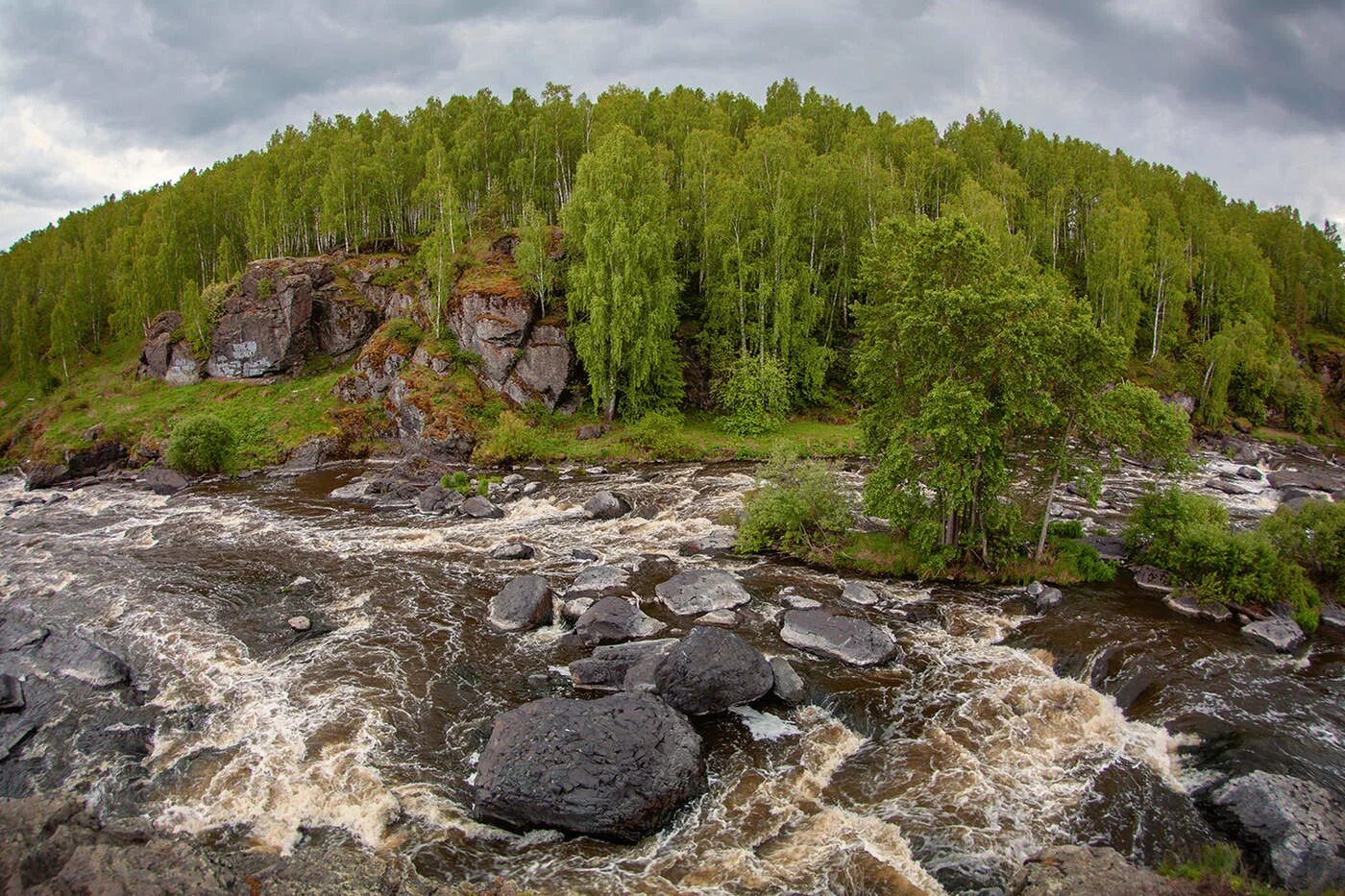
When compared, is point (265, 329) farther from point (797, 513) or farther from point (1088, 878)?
point (1088, 878)

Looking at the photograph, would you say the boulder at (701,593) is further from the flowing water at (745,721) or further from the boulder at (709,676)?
the boulder at (709,676)

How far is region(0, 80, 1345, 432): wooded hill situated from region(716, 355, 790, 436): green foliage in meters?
0.38

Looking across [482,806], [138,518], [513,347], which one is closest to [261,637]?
[482,806]

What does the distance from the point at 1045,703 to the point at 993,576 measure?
29.5 ft

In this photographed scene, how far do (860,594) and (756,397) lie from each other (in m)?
31.8

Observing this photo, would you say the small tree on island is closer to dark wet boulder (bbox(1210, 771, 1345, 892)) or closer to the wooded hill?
dark wet boulder (bbox(1210, 771, 1345, 892))

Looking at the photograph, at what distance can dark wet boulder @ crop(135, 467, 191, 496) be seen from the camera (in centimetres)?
4550

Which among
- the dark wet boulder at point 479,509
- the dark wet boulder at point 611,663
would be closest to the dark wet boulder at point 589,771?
the dark wet boulder at point 611,663

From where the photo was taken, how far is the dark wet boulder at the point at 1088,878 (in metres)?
11.5

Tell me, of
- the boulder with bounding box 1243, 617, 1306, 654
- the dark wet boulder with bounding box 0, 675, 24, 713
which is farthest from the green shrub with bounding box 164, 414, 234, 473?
the boulder with bounding box 1243, 617, 1306, 654

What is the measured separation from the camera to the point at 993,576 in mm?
27469

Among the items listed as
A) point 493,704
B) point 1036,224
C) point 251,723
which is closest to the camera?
point 251,723

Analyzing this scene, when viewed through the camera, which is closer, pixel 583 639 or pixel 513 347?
pixel 583 639

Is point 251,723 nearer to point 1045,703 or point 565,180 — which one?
point 1045,703
